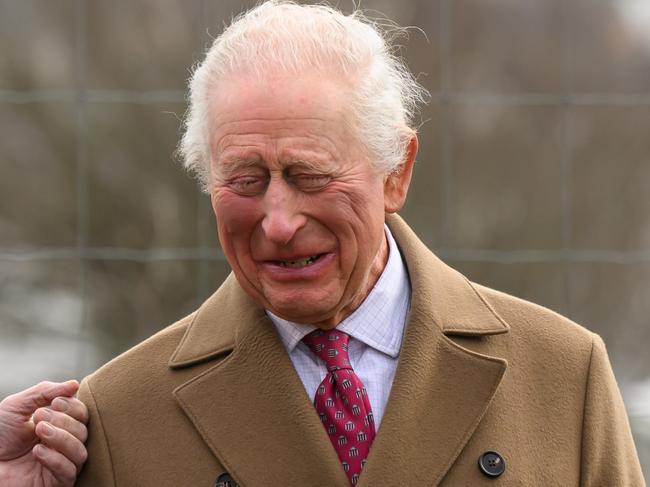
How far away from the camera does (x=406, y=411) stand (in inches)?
112

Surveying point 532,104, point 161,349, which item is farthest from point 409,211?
point 161,349

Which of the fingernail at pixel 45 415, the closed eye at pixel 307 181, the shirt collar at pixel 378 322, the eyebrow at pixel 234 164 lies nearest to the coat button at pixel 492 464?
the shirt collar at pixel 378 322

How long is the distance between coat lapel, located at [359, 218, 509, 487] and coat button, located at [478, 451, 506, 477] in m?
0.05

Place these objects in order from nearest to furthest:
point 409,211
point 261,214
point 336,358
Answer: point 261,214
point 336,358
point 409,211

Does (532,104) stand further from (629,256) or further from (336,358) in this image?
(336,358)

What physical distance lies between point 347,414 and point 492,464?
0.30m

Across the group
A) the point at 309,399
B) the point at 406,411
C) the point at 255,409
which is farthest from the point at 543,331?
the point at 255,409

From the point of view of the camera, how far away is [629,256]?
9.60 meters

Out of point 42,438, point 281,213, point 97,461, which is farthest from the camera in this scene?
point 97,461

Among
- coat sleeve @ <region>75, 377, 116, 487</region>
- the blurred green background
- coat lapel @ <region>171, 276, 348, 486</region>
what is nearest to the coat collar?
coat lapel @ <region>171, 276, 348, 486</region>

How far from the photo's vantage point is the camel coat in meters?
2.83

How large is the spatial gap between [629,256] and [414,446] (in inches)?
277

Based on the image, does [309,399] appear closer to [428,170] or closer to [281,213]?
[281,213]

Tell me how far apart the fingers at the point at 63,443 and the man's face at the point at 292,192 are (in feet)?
1.49
